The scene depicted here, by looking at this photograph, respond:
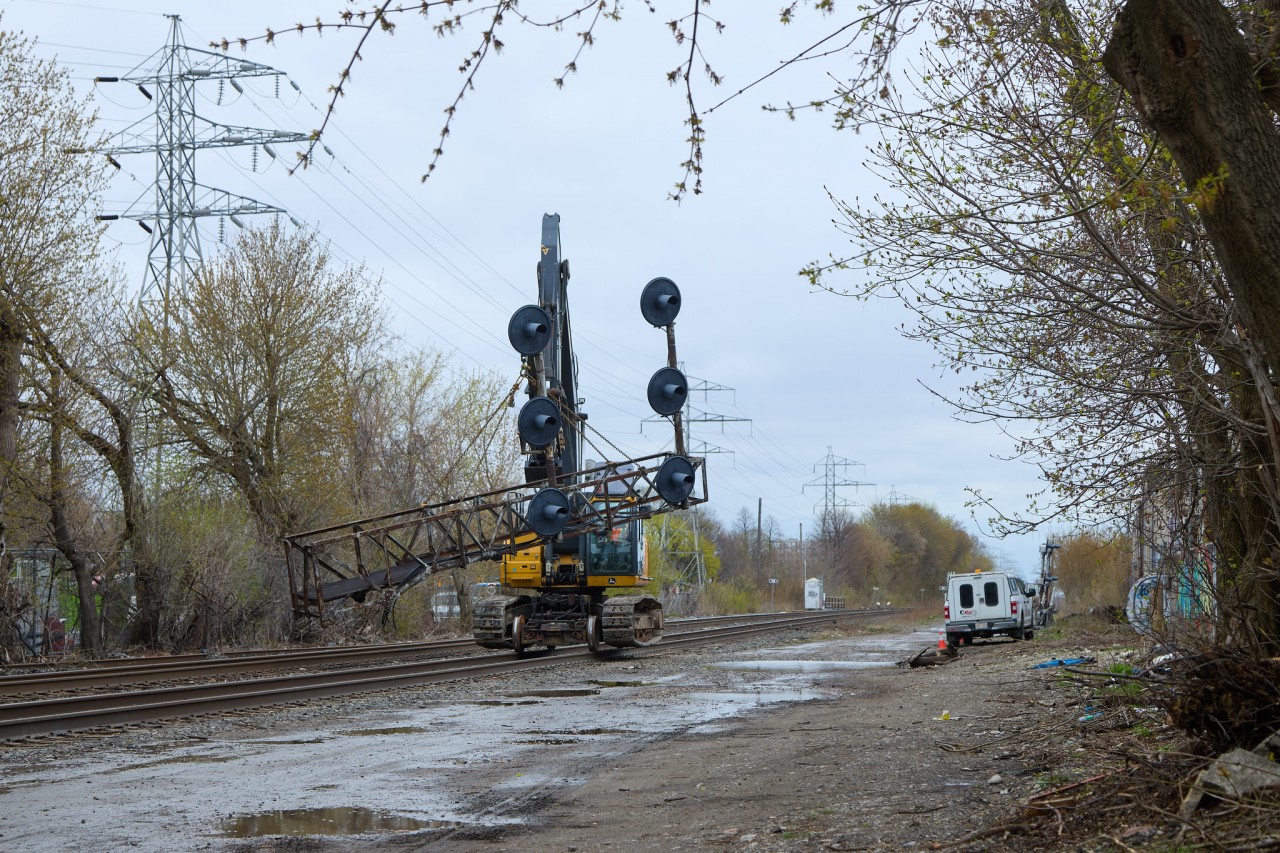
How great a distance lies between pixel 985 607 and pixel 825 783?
24.4 m

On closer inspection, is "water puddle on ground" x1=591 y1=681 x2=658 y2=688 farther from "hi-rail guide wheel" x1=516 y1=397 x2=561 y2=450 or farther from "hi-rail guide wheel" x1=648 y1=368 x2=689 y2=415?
"hi-rail guide wheel" x1=648 y1=368 x2=689 y2=415

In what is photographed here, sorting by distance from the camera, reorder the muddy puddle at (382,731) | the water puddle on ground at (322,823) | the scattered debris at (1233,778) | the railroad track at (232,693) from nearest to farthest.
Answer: the scattered debris at (1233,778) → the water puddle on ground at (322,823) → the muddy puddle at (382,731) → the railroad track at (232,693)

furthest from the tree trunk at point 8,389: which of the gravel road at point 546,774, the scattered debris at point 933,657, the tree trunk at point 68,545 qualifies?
the scattered debris at point 933,657

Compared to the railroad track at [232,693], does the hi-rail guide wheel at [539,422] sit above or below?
above

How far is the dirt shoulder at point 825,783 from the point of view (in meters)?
6.56

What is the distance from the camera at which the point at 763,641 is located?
32.3 meters

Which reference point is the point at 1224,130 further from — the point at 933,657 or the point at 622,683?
the point at 933,657

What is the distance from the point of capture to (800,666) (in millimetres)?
22641

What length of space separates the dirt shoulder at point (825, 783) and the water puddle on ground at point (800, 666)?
27.0 feet

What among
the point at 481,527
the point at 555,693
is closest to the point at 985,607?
the point at 481,527

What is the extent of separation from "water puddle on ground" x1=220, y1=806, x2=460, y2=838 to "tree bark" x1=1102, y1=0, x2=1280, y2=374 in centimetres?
528

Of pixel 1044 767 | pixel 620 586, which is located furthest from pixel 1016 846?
pixel 620 586

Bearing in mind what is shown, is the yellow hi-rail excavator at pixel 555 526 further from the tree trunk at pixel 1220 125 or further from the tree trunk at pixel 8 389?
the tree trunk at pixel 1220 125

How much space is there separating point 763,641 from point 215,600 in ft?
46.7
